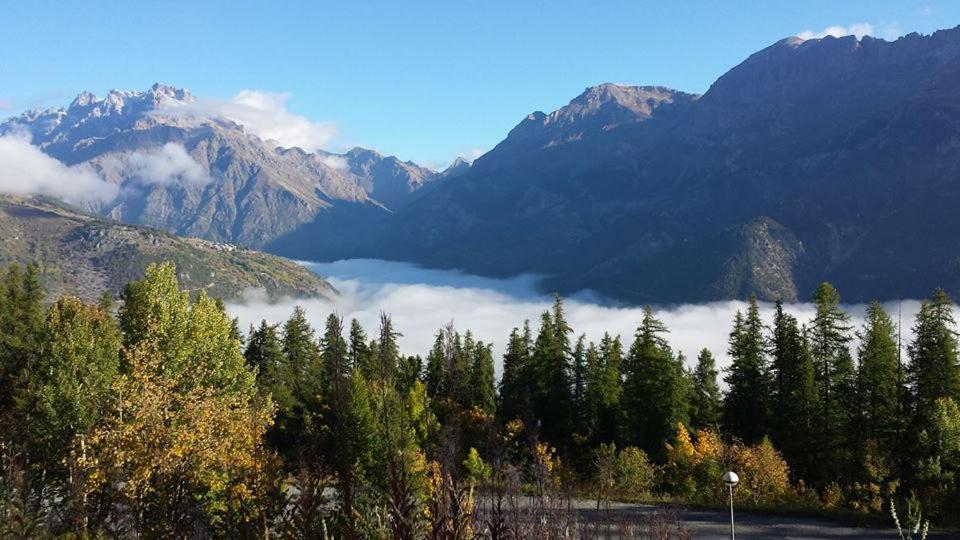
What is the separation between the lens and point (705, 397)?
180 ft

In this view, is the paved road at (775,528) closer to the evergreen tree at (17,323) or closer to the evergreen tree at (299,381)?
the evergreen tree at (299,381)

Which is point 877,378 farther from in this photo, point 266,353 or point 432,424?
point 266,353

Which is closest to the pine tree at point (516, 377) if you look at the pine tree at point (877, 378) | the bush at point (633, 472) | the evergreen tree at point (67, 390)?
the bush at point (633, 472)

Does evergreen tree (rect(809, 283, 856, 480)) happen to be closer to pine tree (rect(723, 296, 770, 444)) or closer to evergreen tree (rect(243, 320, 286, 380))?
pine tree (rect(723, 296, 770, 444))

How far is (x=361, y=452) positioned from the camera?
123ft

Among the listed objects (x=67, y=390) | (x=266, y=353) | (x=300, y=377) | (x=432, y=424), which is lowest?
(x=300, y=377)

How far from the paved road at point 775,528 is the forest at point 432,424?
1427mm

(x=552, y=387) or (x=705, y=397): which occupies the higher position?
(x=552, y=387)

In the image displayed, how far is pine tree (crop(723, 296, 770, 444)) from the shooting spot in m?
50.3

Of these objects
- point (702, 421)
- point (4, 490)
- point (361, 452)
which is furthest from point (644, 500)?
point (4, 490)

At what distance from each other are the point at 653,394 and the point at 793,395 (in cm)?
959

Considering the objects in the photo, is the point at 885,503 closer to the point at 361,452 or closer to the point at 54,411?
the point at 361,452

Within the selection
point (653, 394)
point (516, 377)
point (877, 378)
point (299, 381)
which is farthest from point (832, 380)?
point (299, 381)

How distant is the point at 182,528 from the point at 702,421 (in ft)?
151
